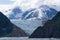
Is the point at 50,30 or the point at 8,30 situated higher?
the point at 50,30

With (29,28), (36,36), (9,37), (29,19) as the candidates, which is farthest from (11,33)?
(29,19)

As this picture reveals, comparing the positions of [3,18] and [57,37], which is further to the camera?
[3,18]

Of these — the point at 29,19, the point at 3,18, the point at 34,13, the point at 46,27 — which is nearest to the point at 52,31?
the point at 46,27

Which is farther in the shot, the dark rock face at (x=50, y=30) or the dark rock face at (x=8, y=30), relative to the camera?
the dark rock face at (x=8, y=30)

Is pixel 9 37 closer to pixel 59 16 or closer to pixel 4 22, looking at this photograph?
pixel 4 22

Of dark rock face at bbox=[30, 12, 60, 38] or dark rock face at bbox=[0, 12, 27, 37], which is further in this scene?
dark rock face at bbox=[0, 12, 27, 37]

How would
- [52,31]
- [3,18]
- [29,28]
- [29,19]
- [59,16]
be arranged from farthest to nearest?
[29,19] → [29,28] → [3,18] → [59,16] → [52,31]

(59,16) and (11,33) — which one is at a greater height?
(59,16)

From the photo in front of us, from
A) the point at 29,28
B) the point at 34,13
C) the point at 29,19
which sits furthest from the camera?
the point at 34,13

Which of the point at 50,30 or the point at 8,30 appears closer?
the point at 50,30

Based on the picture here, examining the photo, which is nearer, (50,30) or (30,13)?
(50,30)
